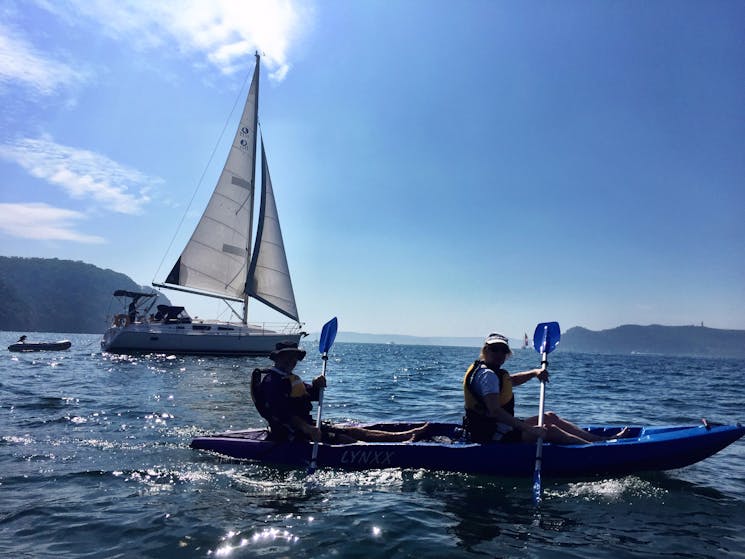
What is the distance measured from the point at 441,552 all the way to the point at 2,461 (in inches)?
268

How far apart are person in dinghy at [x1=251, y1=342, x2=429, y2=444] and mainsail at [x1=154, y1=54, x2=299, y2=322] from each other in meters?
26.2

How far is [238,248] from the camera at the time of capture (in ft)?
110

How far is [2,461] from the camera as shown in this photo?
714 cm

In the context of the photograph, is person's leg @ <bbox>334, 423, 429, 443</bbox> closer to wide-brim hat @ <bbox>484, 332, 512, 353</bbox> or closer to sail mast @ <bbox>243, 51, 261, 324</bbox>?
wide-brim hat @ <bbox>484, 332, 512, 353</bbox>

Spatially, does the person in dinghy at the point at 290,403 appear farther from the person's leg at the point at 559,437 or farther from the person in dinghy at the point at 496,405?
the person's leg at the point at 559,437

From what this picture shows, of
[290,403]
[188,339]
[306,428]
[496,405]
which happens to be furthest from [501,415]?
[188,339]

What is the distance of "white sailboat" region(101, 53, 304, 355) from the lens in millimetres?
31266

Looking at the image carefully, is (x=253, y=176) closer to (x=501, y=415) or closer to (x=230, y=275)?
(x=230, y=275)

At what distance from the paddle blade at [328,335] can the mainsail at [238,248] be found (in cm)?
2425

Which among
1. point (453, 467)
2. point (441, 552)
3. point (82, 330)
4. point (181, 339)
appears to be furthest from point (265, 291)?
point (82, 330)

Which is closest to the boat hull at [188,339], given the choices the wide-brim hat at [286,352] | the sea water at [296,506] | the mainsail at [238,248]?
the mainsail at [238,248]

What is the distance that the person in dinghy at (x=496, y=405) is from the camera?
6.72m

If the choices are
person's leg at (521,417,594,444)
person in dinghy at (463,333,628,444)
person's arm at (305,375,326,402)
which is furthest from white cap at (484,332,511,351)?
person's arm at (305,375,326,402)

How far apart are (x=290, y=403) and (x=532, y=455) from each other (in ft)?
12.4
